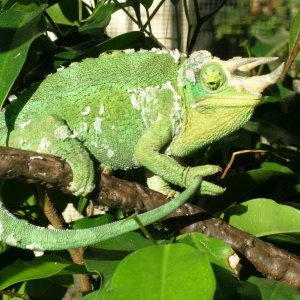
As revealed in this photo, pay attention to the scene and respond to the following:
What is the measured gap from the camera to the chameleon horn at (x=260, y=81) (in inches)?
47.7

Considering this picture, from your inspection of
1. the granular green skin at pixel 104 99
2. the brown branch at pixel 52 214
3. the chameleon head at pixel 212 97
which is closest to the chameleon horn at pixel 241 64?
the chameleon head at pixel 212 97

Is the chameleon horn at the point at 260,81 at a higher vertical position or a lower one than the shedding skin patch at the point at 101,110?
higher

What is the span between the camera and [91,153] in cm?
134

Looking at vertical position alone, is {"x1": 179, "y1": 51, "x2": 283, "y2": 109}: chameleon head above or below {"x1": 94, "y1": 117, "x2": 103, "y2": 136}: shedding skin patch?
above

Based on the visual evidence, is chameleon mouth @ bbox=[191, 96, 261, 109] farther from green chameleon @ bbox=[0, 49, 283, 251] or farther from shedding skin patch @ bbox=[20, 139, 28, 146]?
shedding skin patch @ bbox=[20, 139, 28, 146]

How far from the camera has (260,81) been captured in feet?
4.15

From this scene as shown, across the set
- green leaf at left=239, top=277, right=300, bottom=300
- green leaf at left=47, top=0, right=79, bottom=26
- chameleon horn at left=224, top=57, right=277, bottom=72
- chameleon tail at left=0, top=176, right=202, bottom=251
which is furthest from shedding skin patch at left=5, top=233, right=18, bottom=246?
green leaf at left=47, top=0, right=79, bottom=26

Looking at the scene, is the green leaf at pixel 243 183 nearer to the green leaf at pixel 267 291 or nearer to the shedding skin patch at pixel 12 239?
the green leaf at pixel 267 291

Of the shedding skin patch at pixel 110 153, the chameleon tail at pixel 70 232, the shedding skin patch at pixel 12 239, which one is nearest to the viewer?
the chameleon tail at pixel 70 232

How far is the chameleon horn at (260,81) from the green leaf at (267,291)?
39cm

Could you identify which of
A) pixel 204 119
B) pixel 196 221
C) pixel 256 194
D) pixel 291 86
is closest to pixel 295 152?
pixel 256 194

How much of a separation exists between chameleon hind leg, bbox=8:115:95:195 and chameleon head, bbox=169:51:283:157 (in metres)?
0.24

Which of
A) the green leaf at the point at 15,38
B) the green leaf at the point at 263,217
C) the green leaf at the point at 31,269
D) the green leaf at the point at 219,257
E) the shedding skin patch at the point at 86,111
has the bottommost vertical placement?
the green leaf at the point at 263,217

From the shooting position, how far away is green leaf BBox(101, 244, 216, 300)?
0.88 meters
